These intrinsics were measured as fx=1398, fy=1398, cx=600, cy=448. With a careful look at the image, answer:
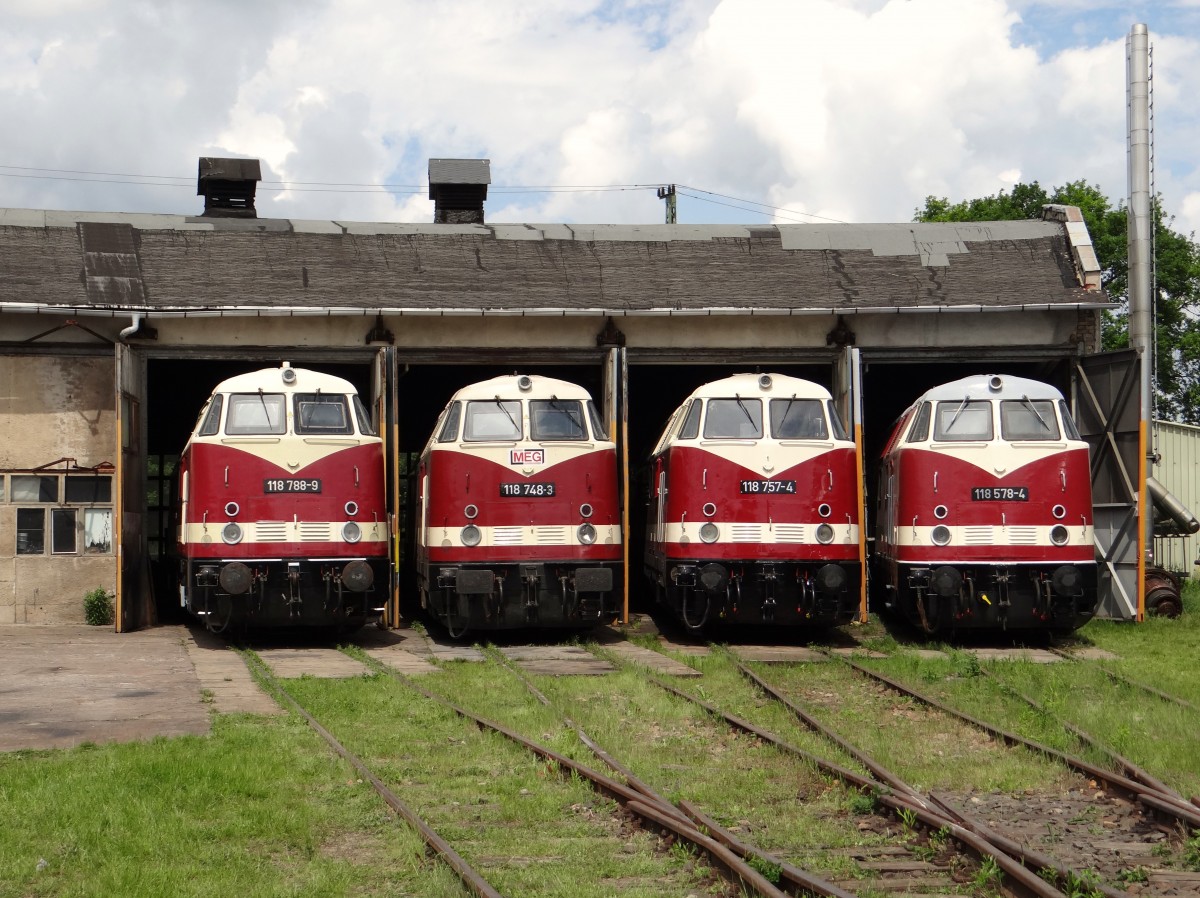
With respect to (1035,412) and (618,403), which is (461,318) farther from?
(1035,412)

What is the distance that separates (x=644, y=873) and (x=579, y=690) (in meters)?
5.94

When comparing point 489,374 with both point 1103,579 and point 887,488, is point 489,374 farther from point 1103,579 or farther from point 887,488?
point 1103,579

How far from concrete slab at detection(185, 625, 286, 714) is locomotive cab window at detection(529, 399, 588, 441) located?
438 cm

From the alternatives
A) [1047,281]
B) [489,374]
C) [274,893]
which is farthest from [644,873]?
[489,374]

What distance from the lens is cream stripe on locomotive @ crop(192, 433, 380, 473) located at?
16516mm

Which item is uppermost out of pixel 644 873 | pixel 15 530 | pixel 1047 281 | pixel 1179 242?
pixel 1179 242

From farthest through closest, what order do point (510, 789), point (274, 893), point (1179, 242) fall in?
point (1179, 242) → point (510, 789) → point (274, 893)

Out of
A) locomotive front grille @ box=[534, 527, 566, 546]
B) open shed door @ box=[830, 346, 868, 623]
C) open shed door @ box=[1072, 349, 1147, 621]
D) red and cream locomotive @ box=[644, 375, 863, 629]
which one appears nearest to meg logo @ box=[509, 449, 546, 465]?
locomotive front grille @ box=[534, 527, 566, 546]

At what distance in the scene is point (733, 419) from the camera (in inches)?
668

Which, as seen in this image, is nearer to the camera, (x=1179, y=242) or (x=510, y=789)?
(x=510, y=789)

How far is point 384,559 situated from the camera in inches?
669

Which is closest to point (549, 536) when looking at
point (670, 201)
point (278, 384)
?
point (278, 384)

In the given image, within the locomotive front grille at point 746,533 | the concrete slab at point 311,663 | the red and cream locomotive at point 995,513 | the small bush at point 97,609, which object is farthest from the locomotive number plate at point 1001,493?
the small bush at point 97,609

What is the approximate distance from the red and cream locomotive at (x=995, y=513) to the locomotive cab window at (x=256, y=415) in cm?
758
